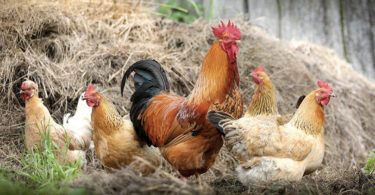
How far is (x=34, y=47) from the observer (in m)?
5.59

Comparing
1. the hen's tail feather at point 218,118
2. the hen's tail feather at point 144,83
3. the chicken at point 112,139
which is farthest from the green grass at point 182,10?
the hen's tail feather at point 218,118

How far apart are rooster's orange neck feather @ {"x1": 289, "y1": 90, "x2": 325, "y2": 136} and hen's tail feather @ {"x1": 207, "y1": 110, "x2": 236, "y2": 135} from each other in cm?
85

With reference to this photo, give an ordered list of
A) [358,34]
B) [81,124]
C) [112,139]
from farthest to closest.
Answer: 1. [358,34]
2. [81,124]
3. [112,139]

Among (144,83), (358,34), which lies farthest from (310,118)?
(358,34)

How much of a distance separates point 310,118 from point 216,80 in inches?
42.4

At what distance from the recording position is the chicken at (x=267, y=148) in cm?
369

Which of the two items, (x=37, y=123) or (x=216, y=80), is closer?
(x=216, y=80)

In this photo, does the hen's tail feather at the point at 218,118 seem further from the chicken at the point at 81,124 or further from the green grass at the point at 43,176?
the chicken at the point at 81,124

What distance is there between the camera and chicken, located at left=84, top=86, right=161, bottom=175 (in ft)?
14.1

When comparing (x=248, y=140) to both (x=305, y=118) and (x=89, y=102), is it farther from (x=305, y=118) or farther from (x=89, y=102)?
(x=89, y=102)

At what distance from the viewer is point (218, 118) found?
12.1ft

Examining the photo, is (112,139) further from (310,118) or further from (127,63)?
(310,118)

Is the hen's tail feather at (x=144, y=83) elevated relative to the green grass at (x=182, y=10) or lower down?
lower down

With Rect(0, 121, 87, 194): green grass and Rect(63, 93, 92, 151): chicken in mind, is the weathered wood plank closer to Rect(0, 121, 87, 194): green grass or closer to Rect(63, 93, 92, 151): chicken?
Rect(63, 93, 92, 151): chicken
